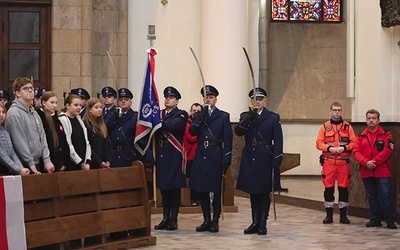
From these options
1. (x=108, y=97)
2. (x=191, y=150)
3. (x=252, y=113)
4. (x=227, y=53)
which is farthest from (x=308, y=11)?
(x=252, y=113)

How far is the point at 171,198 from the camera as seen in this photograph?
1241 cm

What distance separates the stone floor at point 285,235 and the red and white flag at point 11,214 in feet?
6.80

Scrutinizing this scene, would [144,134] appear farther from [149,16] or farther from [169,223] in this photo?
[149,16]

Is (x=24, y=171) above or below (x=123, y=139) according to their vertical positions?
below

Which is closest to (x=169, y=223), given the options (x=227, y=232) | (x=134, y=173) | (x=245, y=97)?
(x=227, y=232)

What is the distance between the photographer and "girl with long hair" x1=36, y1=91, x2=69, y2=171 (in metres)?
10.3

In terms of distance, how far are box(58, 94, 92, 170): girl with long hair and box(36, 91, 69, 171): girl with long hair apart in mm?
63

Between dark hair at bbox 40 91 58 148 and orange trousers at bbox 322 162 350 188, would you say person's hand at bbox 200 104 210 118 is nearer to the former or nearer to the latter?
orange trousers at bbox 322 162 350 188

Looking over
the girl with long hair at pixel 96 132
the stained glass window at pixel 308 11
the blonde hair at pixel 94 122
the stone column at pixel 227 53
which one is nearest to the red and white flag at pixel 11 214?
the girl with long hair at pixel 96 132

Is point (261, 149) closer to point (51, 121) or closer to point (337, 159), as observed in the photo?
point (337, 159)

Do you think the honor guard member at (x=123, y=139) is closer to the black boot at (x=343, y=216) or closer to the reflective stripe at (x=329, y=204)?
the reflective stripe at (x=329, y=204)

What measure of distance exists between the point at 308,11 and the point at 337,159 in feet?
27.2

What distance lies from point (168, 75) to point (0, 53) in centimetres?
314

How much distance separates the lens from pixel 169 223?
40.3 feet
